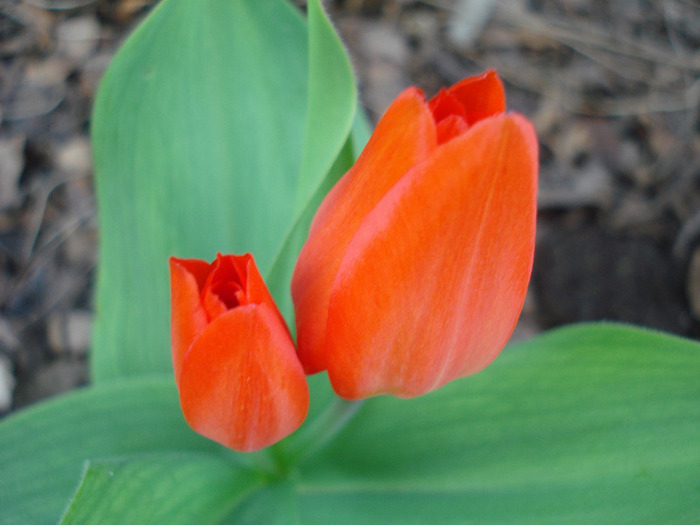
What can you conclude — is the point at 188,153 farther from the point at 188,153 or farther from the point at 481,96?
the point at 481,96

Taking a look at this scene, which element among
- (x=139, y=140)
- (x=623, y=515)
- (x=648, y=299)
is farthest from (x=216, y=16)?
(x=648, y=299)

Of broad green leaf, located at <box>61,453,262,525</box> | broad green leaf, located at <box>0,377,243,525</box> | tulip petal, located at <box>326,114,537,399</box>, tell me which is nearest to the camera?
tulip petal, located at <box>326,114,537,399</box>

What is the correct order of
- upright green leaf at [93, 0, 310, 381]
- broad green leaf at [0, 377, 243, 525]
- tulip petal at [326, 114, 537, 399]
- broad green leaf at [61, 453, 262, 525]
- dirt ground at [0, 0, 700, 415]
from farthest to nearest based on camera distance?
dirt ground at [0, 0, 700, 415] → upright green leaf at [93, 0, 310, 381] → broad green leaf at [0, 377, 243, 525] → broad green leaf at [61, 453, 262, 525] → tulip petal at [326, 114, 537, 399]

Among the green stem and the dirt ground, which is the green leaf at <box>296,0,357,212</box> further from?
the dirt ground

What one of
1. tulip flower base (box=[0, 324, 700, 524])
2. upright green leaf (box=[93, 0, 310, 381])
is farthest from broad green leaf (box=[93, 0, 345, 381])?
tulip flower base (box=[0, 324, 700, 524])

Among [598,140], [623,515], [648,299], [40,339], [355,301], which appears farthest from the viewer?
[598,140]

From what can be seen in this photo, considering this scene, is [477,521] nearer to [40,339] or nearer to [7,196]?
[40,339]

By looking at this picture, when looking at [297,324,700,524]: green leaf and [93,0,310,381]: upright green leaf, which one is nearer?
[297,324,700,524]: green leaf

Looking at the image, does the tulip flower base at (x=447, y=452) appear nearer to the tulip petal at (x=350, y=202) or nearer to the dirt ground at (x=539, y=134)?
the tulip petal at (x=350, y=202)
